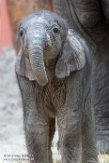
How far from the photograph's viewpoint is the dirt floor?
5645 millimetres

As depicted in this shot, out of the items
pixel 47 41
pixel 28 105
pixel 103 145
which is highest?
pixel 47 41

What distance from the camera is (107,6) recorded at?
17.9 feet

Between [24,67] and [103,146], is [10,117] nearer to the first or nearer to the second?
[103,146]

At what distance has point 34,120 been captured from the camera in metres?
4.65

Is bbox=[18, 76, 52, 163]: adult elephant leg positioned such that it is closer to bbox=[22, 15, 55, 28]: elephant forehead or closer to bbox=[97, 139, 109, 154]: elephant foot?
bbox=[22, 15, 55, 28]: elephant forehead

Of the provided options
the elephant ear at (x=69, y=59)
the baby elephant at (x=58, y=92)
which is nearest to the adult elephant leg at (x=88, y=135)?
the baby elephant at (x=58, y=92)

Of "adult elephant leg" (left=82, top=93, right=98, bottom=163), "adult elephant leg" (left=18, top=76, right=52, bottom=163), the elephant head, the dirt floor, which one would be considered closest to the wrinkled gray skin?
the dirt floor

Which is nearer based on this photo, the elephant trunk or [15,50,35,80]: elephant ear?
the elephant trunk

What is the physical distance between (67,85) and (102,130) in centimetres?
129

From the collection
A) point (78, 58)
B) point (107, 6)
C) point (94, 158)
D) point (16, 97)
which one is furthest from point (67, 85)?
point (16, 97)

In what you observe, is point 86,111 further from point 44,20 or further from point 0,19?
point 0,19

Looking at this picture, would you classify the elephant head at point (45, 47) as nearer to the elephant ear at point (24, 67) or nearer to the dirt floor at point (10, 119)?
the elephant ear at point (24, 67)

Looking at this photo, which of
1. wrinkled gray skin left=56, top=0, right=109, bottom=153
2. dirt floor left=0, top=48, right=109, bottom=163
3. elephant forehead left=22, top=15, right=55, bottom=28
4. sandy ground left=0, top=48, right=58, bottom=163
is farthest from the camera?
sandy ground left=0, top=48, right=58, bottom=163

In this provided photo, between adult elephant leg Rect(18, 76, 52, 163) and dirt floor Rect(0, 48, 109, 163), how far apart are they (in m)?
0.63
